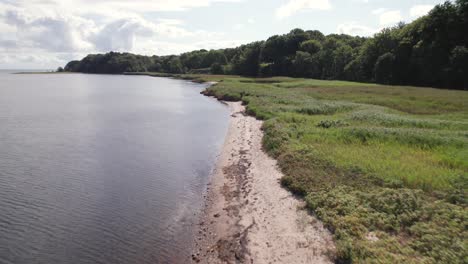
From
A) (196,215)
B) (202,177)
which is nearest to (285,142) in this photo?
(202,177)

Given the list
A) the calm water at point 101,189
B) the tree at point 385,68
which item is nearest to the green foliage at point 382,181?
the calm water at point 101,189

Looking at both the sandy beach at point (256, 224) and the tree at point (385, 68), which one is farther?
the tree at point (385, 68)

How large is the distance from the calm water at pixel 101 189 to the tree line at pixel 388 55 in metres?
51.7

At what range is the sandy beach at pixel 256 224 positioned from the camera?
37.7ft

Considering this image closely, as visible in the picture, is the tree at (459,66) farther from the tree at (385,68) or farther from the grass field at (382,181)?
the grass field at (382,181)

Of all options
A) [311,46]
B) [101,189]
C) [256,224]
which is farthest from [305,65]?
[256,224]

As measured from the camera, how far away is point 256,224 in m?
13.7

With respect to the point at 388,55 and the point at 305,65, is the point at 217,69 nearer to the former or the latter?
the point at 305,65

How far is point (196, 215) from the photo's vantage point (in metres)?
15.1

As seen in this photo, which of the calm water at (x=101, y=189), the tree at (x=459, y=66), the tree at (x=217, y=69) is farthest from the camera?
the tree at (x=217, y=69)

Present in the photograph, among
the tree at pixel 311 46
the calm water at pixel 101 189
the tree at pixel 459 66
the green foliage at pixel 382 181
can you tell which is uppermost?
the tree at pixel 311 46

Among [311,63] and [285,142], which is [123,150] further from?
[311,63]

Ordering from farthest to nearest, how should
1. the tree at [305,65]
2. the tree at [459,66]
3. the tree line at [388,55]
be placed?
1. the tree at [305,65]
2. the tree line at [388,55]
3. the tree at [459,66]

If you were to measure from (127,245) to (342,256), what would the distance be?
299 inches
